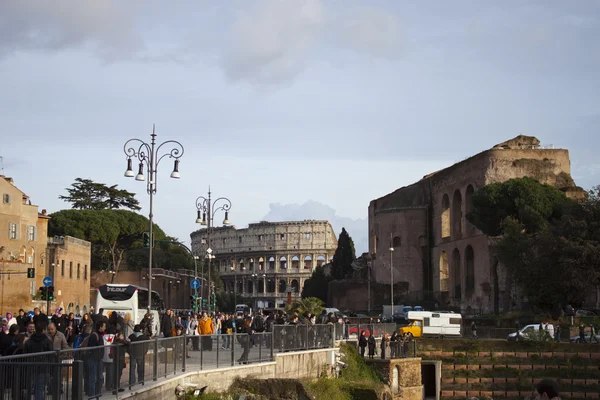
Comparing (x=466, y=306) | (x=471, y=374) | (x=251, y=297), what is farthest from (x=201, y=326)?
(x=251, y=297)

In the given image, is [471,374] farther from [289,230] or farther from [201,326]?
[289,230]

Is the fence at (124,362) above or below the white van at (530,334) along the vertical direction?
above

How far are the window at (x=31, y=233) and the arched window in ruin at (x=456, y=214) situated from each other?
39.4 metres

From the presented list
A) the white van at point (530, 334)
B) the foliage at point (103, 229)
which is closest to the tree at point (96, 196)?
the foliage at point (103, 229)

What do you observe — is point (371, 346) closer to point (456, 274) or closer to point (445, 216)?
point (456, 274)

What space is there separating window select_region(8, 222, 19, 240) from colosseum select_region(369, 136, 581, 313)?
119 ft

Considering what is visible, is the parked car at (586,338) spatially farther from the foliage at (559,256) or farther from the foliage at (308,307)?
the foliage at (308,307)

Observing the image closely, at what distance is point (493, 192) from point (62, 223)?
38654 mm

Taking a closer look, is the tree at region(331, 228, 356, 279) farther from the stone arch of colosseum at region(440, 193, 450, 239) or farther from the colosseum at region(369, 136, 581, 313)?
the stone arch of colosseum at region(440, 193, 450, 239)

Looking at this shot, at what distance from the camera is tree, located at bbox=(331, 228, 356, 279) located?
110250 millimetres

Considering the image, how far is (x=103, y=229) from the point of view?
82.8 metres

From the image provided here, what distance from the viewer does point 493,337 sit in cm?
4681

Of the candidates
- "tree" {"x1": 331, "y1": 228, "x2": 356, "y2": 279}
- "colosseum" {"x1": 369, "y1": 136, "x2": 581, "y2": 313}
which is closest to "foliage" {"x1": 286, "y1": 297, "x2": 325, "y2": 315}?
"colosseum" {"x1": 369, "y1": 136, "x2": 581, "y2": 313}

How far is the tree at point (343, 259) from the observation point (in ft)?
362
